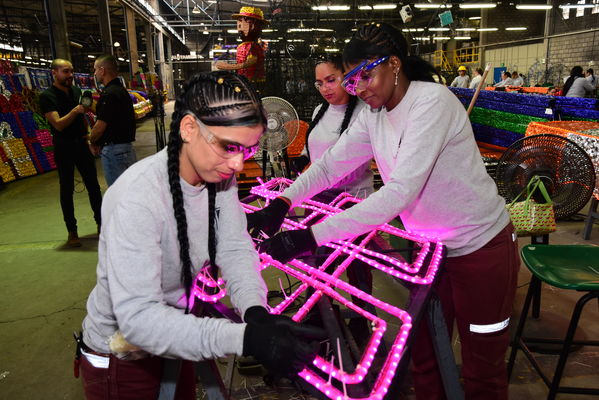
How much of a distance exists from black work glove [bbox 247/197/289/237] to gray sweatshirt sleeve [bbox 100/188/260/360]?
785mm

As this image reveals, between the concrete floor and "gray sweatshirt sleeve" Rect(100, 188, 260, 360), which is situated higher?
"gray sweatshirt sleeve" Rect(100, 188, 260, 360)

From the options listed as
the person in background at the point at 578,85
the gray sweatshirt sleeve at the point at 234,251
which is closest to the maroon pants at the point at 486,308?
the gray sweatshirt sleeve at the point at 234,251

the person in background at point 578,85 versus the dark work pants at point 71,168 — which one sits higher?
the person in background at point 578,85

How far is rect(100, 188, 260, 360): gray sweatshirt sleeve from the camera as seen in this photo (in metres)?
1.02

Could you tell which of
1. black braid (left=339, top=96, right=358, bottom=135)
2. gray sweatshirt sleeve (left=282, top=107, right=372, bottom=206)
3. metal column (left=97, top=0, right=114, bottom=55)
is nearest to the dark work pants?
black braid (left=339, top=96, right=358, bottom=135)

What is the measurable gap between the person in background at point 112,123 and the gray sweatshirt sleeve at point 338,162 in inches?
123

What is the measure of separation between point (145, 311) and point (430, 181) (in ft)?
3.91

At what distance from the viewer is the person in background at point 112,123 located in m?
4.46

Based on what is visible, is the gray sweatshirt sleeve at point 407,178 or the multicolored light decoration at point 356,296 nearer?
the multicolored light decoration at point 356,296

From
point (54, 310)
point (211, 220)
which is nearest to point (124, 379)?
point (211, 220)

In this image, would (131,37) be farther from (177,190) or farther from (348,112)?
(177,190)

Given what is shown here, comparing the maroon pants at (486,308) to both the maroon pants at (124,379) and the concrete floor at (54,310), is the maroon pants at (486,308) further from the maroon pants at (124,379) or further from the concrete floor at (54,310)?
the maroon pants at (124,379)

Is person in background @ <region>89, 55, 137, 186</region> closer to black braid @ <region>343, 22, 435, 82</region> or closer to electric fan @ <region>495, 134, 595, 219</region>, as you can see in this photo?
black braid @ <region>343, 22, 435, 82</region>

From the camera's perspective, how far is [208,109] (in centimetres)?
114
